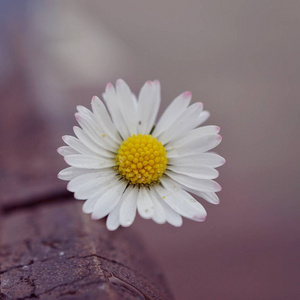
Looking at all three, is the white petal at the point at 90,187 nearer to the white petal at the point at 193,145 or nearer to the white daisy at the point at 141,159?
the white daisy at the point at 141,159

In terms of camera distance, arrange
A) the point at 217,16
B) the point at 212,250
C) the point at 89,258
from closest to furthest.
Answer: the point at 89,258 → the point at 212,250 → the point at 217,16

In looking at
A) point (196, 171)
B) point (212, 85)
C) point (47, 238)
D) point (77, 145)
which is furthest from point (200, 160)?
point (212, 85)

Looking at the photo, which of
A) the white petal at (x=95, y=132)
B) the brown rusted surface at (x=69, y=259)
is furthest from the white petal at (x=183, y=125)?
the brown rusted surface at (x=69, y=259)

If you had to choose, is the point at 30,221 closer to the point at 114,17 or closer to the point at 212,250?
the point at 212,250

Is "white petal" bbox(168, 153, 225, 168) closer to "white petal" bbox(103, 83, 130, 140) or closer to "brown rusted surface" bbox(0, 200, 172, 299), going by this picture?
"white petal" bbox(103, 83, 130, 140)

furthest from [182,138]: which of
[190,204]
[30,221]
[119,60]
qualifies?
[119,60]
